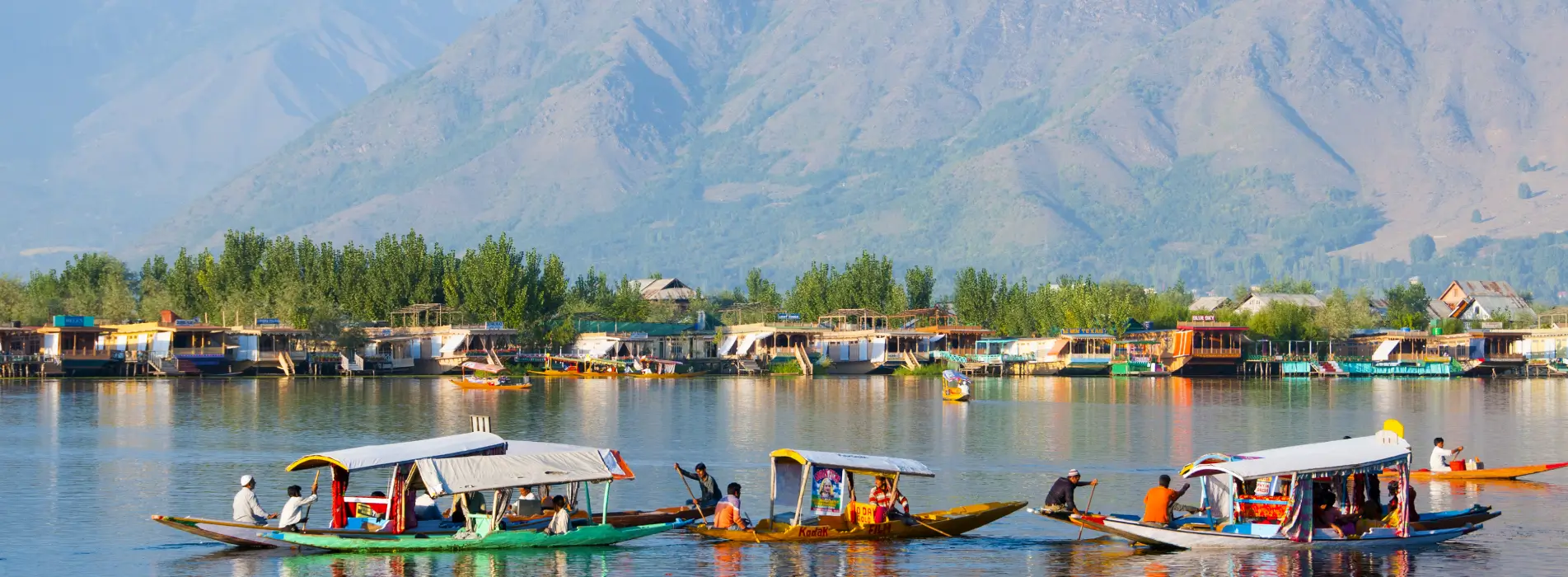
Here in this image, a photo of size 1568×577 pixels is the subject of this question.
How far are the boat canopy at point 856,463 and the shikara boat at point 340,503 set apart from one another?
7.32 metres

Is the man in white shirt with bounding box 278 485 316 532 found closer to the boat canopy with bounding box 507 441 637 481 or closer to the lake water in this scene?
the lake water

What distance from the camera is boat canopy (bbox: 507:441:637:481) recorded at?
1485 inches

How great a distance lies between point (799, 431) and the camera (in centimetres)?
7081

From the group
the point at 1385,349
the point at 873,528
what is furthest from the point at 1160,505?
the point at 1385,349

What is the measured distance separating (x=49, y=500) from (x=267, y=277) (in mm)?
99818

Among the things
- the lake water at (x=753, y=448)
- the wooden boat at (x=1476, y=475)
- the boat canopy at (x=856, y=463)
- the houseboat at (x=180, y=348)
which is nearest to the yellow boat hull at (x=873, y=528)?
the lake water at (x=753, y=448)

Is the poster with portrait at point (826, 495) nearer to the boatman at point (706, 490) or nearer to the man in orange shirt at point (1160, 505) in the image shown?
the boatman at point (706, 490)

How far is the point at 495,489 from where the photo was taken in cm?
3631

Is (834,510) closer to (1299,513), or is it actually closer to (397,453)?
(397,453)

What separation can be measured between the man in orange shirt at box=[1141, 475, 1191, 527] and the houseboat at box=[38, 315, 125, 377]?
96.1 m

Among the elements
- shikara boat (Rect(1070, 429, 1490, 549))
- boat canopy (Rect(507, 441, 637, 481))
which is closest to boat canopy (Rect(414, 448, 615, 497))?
boat canopy (Rect(507, 441, 637, 481))

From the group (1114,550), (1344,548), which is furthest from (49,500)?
(1344,548)

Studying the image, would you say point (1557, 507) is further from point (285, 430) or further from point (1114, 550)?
point (285, 430)

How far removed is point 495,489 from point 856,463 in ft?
27.4
